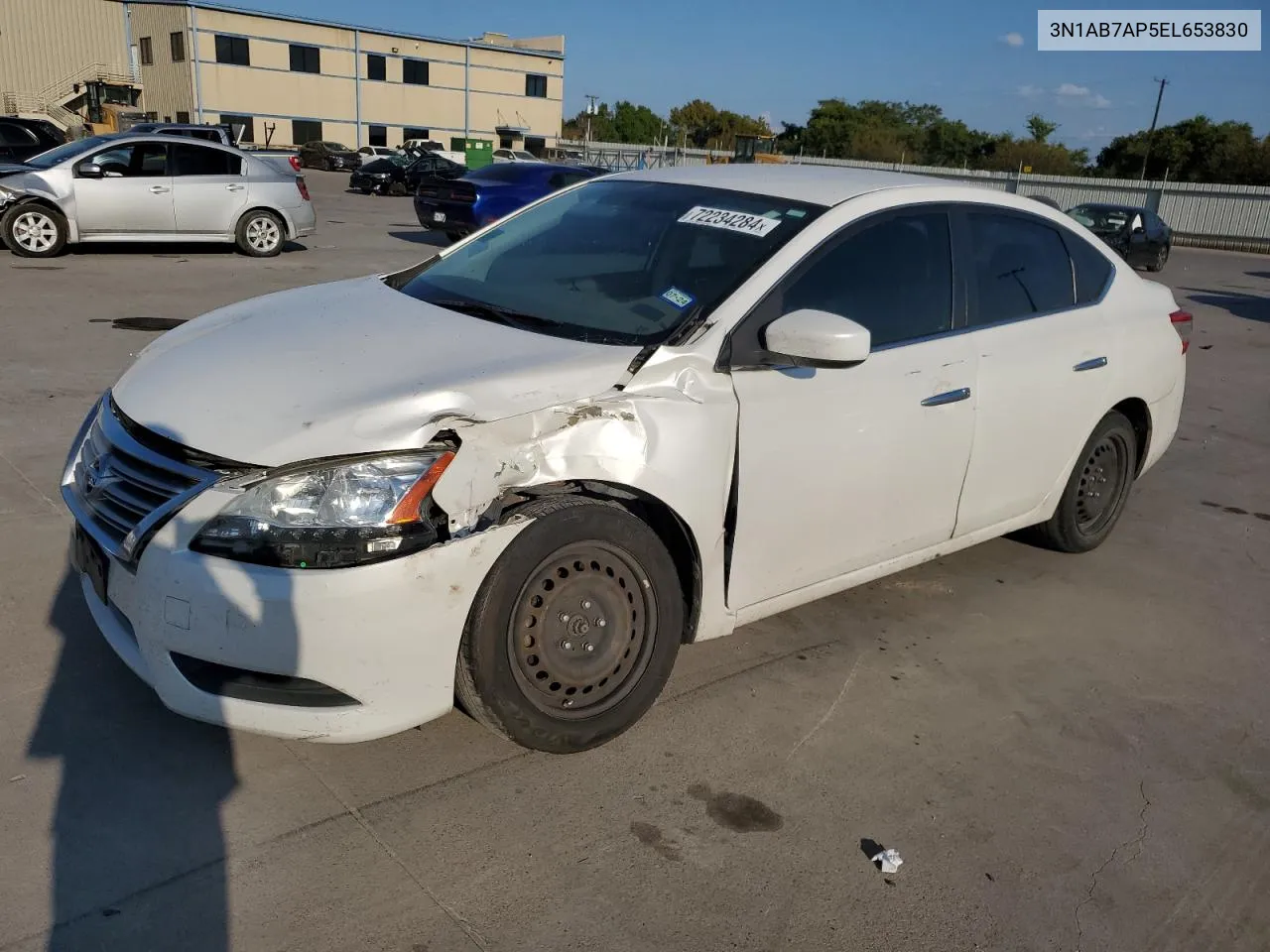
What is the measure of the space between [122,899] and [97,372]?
570 cm

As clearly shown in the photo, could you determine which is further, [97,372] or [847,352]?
[97,372]

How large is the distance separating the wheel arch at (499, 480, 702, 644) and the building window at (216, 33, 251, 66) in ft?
199

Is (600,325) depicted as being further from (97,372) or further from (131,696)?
(97,372)

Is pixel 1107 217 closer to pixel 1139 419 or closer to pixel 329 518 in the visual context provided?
pixel 1139 419

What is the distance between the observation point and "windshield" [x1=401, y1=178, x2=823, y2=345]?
3510 millimetres

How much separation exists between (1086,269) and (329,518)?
12.2 ft

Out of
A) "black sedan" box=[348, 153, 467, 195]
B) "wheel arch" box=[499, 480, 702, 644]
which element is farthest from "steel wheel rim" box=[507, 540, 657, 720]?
"black sedan" box=[348, 153, 467, 195]

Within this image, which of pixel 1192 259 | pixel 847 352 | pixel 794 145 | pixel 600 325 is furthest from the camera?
pixel 794 145

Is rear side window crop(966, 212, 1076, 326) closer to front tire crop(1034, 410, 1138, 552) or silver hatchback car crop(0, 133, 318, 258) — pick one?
front tire crop(1034, 410, 1138, 552)

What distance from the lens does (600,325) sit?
3.47 meters

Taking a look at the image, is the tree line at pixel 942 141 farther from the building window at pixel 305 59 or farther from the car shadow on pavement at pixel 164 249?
the car shadow on pavement at pixel 164 249

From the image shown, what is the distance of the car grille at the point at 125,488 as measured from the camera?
2740 mm

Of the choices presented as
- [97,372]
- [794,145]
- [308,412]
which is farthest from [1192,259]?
[794,145]

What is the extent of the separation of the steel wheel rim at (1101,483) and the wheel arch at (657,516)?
2.41m
